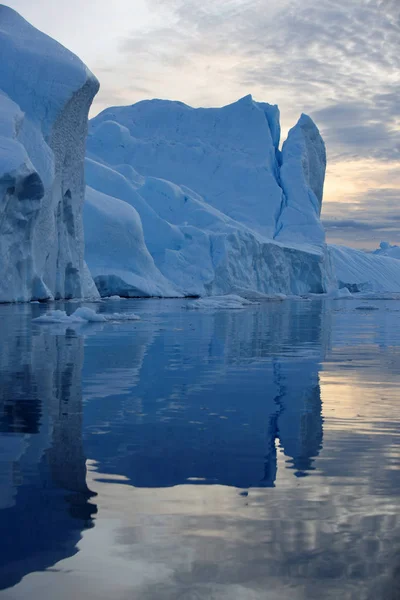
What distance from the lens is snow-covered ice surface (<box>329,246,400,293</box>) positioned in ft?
212

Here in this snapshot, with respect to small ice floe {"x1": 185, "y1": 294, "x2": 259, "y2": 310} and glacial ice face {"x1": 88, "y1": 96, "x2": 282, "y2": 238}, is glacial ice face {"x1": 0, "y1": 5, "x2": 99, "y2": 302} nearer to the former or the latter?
small ice floe {"x1": 185, "y1": 294, "x2": 259, "y2": 310}

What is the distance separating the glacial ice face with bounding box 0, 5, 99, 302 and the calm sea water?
1775 cm

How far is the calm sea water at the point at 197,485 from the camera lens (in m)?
2.02

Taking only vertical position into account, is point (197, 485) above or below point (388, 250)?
below

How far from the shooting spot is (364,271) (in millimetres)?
69312

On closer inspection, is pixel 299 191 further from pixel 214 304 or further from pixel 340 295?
pixel 214 304

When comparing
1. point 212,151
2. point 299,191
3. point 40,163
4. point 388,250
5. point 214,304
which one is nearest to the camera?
point 214,304

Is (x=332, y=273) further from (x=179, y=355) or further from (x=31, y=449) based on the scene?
(x=31, y=449)

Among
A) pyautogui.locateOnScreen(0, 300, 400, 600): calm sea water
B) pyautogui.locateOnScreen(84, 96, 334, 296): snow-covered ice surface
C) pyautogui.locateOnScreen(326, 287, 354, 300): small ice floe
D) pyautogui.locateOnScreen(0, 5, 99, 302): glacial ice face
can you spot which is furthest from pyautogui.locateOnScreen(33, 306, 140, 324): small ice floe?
pyautogui.locateOnScreen(326, 287, 354, 300): small ice floe

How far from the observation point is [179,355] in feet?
27.9

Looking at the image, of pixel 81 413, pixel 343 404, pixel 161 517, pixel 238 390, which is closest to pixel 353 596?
pixel 161 517

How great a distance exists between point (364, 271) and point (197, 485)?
224ft

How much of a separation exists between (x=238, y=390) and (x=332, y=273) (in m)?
49.0

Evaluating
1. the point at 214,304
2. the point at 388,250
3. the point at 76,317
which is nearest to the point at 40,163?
the point at 214,304
